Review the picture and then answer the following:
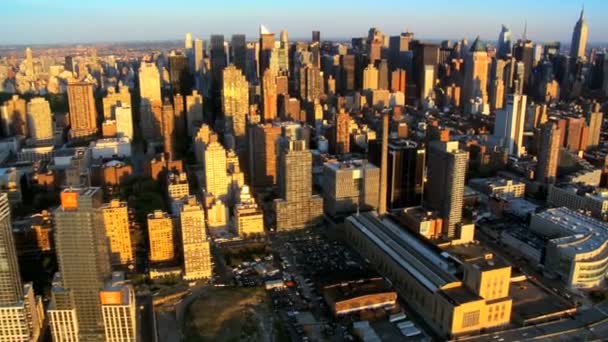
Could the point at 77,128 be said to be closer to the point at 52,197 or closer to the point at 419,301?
the point at 52,197

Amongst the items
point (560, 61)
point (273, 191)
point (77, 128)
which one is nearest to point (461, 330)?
point (273, 191)

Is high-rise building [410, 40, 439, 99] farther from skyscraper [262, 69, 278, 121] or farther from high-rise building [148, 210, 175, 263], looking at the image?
high-rise building [148, 210, 175, 263]

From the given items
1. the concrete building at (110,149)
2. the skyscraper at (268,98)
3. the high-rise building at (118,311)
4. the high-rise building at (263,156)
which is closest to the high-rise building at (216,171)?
the high-rise building at (263,156)

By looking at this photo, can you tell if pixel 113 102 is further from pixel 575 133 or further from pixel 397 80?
pixel 575 133

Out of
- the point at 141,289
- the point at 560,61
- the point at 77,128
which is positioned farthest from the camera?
the point at 560,61

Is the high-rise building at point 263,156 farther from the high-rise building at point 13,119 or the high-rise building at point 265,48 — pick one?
the high-rise building at point 265,48

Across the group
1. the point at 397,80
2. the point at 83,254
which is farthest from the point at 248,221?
the point at 397,80

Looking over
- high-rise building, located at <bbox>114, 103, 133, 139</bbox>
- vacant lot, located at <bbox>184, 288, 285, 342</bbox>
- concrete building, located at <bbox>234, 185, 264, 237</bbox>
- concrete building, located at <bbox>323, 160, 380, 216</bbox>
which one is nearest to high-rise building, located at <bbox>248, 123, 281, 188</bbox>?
concrete building, located at <bbox>323, 160, 380, 216</bbox>
